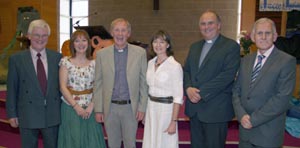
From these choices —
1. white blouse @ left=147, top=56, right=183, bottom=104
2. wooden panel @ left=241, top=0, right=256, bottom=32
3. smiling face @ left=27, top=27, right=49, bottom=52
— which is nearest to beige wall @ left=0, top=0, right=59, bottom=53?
wooden panel @ left=241, top=0, right=256, bottom=32

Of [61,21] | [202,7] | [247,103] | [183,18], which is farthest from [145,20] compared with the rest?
[247,103]

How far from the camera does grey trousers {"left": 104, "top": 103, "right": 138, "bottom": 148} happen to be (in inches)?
90.1

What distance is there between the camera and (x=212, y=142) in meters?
2.21

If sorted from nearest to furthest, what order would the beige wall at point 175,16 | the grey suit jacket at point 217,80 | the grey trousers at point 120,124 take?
the grey suit jacket at point 217,80 → the grey trousers at point 120,124 → the beige wall at point 175,16

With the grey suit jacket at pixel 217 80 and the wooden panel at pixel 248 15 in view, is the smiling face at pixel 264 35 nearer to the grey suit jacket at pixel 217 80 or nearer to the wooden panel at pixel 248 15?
the grey suit jacket at pixel 217 80

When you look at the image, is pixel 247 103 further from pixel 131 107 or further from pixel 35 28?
pixel 35 28

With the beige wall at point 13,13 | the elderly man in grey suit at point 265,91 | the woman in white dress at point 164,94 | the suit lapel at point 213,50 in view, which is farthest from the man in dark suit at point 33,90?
the beige wall at point 13,13

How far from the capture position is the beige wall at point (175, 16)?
6.17 metres

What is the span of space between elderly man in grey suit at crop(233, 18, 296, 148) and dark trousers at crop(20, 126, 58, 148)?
4.56 ft

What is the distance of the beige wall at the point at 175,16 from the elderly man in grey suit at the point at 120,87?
13.9ft

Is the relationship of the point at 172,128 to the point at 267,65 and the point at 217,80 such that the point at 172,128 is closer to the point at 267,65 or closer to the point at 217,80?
the point at 217,80

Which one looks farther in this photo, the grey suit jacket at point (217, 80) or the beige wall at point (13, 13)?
the beige wall at point (13, 13)

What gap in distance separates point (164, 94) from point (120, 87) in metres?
0.34

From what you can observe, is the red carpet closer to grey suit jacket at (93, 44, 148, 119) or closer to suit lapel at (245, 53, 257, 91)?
grey suit jacket at (93, 44, 148, 119)
